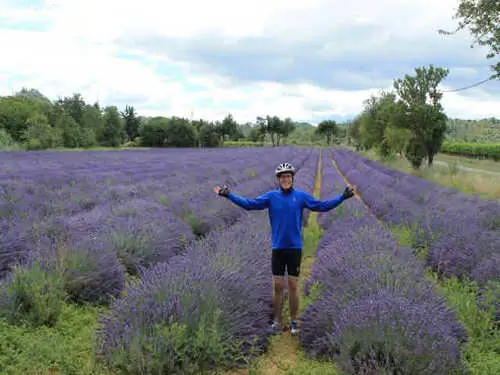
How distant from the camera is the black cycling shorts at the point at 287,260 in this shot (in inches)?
169

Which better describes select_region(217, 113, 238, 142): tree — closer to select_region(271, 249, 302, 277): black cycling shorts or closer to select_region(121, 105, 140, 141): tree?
select_region(121, 105, 140, 141): tree

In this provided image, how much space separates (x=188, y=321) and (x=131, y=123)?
8459 cm

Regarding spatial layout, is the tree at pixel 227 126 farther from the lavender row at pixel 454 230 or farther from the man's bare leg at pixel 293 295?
the man's bare leg at pixel 293 295

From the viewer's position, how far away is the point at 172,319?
3.39 metres

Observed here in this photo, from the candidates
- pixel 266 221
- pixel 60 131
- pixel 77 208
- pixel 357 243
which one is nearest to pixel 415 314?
pixel 357 243

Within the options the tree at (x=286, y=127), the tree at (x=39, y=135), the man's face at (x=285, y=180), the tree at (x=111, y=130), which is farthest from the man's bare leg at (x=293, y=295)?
the tree at (x=286, y=127)

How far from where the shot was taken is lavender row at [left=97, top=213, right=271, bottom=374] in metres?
3.21

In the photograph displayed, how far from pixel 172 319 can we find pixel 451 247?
4.40 meters

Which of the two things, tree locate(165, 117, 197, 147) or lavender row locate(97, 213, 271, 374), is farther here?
tree locate(165, 117, 197, 147)

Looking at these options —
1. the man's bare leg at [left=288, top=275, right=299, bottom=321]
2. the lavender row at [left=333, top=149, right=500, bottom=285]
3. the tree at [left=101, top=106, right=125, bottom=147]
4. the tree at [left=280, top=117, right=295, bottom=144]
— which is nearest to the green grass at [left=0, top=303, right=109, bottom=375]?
the man's bare leg at [left=288, top=275, right=299, bottom=321]

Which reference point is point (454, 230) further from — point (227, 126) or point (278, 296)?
point (227, 126)

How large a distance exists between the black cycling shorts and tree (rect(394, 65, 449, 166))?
20.4m

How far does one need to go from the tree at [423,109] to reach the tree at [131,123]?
6663 centimetres

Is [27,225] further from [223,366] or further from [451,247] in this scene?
[451,247]
